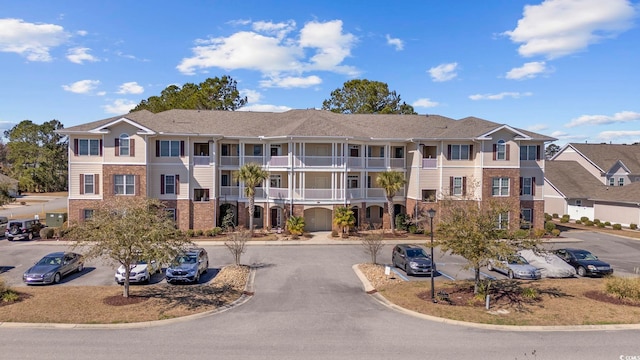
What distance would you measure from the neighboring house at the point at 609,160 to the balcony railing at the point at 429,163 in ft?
89.4

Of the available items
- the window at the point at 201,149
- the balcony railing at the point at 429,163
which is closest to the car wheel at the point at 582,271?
the balcony railing at the point at 429,163

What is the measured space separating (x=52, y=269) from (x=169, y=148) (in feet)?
52.4

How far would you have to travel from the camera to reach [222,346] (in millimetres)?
12508

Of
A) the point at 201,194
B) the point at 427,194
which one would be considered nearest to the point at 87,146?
the point at 201,194

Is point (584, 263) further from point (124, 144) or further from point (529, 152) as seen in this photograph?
point (124, 144)

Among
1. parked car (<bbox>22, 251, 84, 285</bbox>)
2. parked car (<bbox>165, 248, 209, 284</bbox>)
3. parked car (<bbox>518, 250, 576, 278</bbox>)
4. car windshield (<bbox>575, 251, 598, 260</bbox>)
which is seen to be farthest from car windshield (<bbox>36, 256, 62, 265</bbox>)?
car windshield (<bbox>575, 251, 598, 260</bbox>)

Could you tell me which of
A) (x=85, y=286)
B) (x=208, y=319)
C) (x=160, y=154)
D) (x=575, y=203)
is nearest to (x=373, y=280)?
(x=208, y=319)

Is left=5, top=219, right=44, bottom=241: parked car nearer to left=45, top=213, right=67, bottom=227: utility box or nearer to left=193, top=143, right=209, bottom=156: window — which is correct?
left=45, top=213, right=67, bottom=227: utility box

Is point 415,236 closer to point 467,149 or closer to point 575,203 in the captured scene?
point 467,149

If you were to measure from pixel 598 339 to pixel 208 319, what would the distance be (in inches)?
530

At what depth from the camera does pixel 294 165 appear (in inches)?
1378

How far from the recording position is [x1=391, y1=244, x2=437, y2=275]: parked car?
2178 centimetres

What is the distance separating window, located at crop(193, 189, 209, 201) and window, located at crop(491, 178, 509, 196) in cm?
2502

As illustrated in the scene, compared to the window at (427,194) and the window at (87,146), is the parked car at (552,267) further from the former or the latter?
the window at (87,146)
